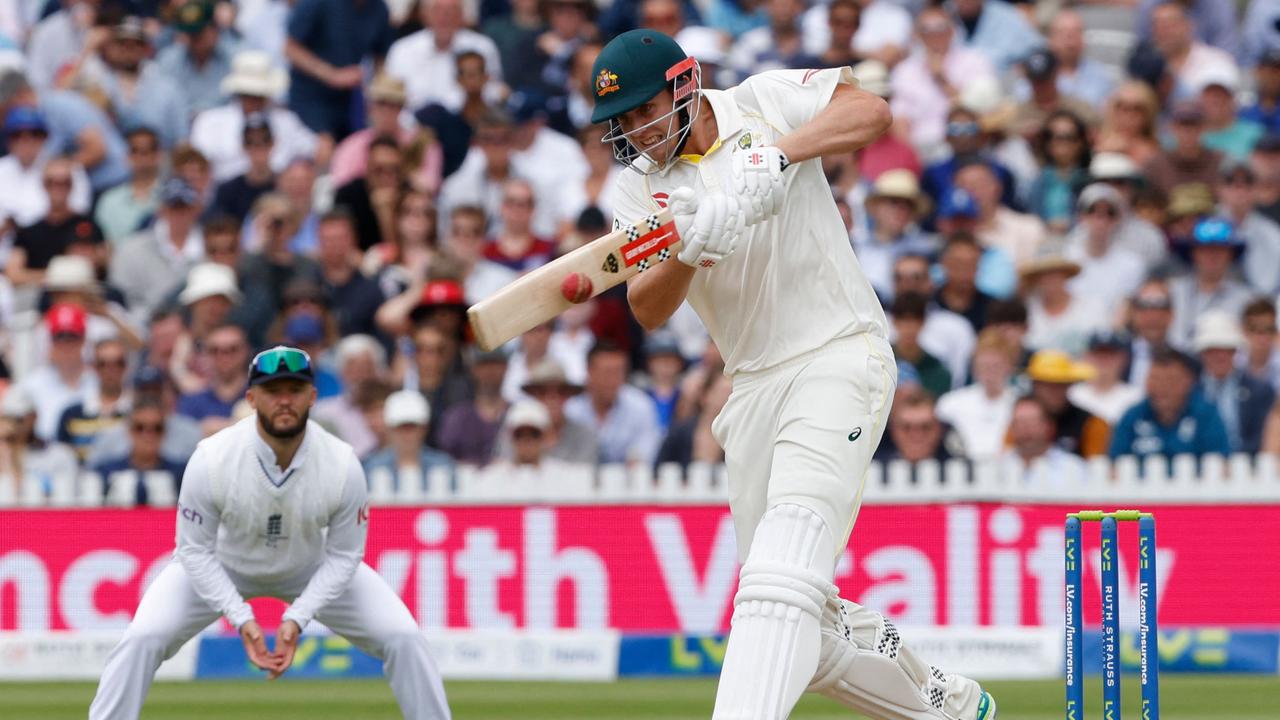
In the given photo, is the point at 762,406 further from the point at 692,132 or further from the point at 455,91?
the point at 455,91

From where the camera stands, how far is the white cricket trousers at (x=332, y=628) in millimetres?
6816

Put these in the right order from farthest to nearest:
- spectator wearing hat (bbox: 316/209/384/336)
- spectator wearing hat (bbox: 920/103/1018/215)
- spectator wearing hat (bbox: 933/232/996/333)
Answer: spectator wearing hat (bbox: 920/103/1018/215)
spectator wearing hat (bbox: 316/209/384/336)
spectator wearing hat (bbox: 933/232/996/333)

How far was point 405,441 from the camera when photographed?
35.6 ft

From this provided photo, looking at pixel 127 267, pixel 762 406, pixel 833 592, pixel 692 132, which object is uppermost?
pixel 127 267

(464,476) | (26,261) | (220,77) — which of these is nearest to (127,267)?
(26,261)

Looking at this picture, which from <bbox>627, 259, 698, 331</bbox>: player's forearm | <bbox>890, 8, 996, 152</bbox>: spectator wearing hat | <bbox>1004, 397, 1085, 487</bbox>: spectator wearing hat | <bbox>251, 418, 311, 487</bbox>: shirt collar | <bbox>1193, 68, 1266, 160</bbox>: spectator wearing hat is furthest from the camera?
<bbox>890, 8, 996, 152</bbox>: spectator wearing hat

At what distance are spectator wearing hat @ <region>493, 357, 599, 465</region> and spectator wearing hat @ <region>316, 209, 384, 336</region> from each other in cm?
122

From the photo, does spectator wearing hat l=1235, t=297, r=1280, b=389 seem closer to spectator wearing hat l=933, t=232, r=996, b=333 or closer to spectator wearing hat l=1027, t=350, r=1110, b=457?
spectator wearing hat l=1027, t=350, r=1110, b=457

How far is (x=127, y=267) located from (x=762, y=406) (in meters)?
7.41

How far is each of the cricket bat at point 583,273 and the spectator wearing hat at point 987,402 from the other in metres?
5.48

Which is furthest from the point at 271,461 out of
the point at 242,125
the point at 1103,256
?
the point at 242,125

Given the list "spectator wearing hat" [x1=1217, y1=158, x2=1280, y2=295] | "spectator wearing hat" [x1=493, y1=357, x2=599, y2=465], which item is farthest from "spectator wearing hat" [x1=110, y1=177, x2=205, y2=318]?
"spectator wearing hat" [x1=1217, y1=158, x2=1280, y2=295]

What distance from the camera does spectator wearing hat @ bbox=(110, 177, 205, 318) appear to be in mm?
12383

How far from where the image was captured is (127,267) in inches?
489
